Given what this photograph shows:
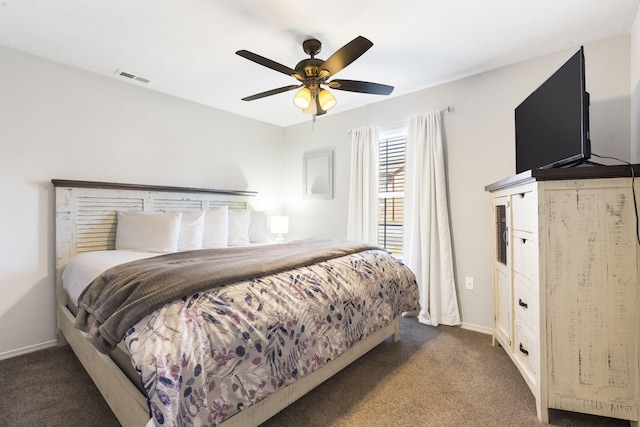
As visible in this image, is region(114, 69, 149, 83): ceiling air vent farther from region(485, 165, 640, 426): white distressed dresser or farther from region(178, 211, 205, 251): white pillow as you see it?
region(485, 165, 640, 426): white distressed dresser

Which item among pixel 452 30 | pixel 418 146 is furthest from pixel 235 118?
pixel 452 30

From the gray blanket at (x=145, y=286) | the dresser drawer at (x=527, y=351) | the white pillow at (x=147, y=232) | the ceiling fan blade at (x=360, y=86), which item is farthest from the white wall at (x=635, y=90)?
the white pillow at (x=147, y=232)

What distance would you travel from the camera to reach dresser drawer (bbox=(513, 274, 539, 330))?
158cm

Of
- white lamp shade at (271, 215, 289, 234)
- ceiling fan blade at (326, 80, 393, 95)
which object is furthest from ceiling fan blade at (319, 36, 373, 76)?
white lamp shade at (271, 215, 289, 234)

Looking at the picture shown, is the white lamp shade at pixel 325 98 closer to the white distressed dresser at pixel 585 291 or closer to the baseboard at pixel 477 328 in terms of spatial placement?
the white distressed dresser at pixel 585 291

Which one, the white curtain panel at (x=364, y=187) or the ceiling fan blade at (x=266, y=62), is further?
the white curtain panel at (x=364, y=187)

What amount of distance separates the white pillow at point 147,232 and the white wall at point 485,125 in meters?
2.53

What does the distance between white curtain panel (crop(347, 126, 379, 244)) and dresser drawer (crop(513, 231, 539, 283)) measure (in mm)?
1684

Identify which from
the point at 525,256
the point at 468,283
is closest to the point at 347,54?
the point at 525,256

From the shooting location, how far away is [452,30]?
214cm

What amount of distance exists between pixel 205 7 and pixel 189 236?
1.84m

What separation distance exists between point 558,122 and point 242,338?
217cm

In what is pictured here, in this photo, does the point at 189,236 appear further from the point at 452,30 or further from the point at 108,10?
the point at 452,30

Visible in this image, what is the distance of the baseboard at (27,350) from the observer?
2.31m
